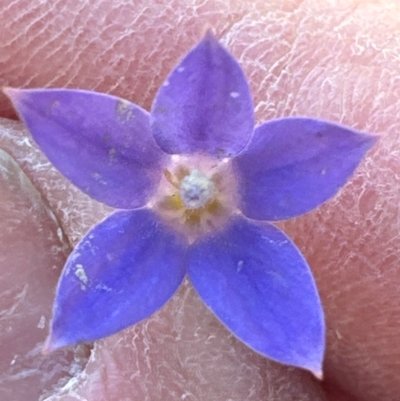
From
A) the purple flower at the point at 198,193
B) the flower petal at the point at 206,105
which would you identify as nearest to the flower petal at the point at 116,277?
the purple flower at the point at 198,193

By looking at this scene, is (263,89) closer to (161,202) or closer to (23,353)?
(161,202)

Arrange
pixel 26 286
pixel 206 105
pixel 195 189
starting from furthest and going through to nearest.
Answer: pixel 26 286 < pixel 195 189 < pixel 206 105

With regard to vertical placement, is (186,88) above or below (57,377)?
above

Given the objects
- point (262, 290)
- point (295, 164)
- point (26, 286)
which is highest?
point (295, 164)

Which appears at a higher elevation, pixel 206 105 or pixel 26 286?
pixel 206 105

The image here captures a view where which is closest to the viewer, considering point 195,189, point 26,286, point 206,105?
point 206,105

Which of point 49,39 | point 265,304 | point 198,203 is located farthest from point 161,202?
point 49,39

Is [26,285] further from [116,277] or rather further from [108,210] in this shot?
[116,277]

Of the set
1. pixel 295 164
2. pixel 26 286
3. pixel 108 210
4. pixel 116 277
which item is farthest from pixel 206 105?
pixel 26 286
